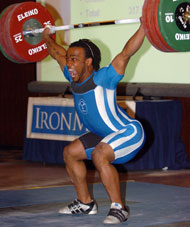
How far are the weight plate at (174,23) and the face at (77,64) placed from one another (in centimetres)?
58

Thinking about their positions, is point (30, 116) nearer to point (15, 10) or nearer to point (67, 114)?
point (67, 114)

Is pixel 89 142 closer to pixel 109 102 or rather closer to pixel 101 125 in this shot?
pixel 101 125

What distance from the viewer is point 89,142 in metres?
4.06

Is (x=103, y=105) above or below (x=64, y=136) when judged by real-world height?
above

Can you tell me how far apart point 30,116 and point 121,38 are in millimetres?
1409

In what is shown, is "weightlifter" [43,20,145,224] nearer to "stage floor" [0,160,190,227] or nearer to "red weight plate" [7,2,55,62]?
"stage floor" [0,160,190,227]

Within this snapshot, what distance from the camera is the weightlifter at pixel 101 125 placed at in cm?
382

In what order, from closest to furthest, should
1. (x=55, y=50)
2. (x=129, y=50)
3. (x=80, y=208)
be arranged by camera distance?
1. (x=129, y=50)
2. (x=80, y=208)
3. (x=55, y=50)

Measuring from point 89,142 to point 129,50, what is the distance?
0.73 m

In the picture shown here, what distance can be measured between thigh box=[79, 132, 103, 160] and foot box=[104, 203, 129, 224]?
424 millimetres

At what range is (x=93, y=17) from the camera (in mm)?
6934

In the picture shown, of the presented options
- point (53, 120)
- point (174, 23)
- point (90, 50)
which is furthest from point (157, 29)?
point (53, 120)

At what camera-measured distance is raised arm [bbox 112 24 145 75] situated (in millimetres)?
3736

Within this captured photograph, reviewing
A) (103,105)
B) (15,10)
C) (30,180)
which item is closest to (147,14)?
(103,105)
